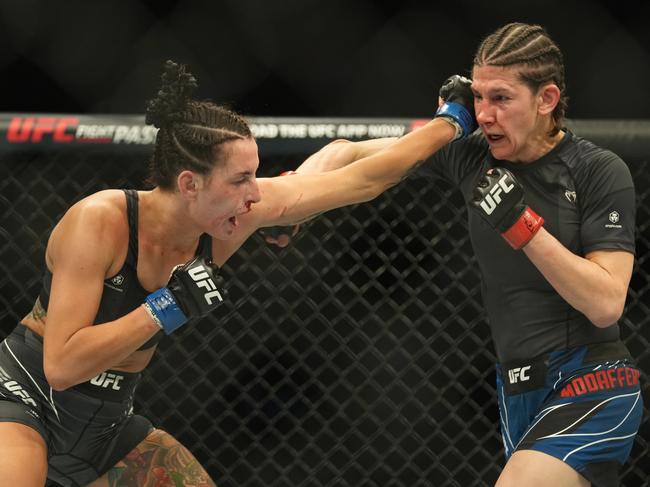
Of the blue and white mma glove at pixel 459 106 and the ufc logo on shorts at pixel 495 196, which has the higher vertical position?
the blue and white mma glove at pixel 459 106

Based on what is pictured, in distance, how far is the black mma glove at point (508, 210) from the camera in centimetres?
195

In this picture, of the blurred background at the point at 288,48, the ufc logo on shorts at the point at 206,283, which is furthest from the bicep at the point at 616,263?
the blurred background at the point at 288,48

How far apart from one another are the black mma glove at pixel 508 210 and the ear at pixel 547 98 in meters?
0.24

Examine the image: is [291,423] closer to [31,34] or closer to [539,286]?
[539,286]

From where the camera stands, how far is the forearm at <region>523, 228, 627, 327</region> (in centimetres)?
196

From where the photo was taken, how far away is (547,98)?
2.14 meters

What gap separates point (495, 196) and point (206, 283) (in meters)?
0.58

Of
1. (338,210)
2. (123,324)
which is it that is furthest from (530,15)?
(123,324)

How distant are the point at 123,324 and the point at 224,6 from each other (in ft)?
5.26

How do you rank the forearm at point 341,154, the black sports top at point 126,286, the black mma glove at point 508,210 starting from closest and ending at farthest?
the black mma glove at point 508,210
the black sports top at point 126,286
the forearm at point 341,154

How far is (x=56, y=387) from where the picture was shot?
2072 mm

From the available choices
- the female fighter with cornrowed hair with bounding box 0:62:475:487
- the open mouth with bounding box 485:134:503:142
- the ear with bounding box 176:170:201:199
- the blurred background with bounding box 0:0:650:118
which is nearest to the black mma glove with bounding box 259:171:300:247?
the female fighter with cornrowed hair with bounding box 0:62:475:487

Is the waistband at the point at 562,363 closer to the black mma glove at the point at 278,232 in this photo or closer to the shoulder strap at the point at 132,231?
the black mma glove at the point at 278,232

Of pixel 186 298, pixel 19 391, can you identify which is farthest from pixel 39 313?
pixel 186 298
